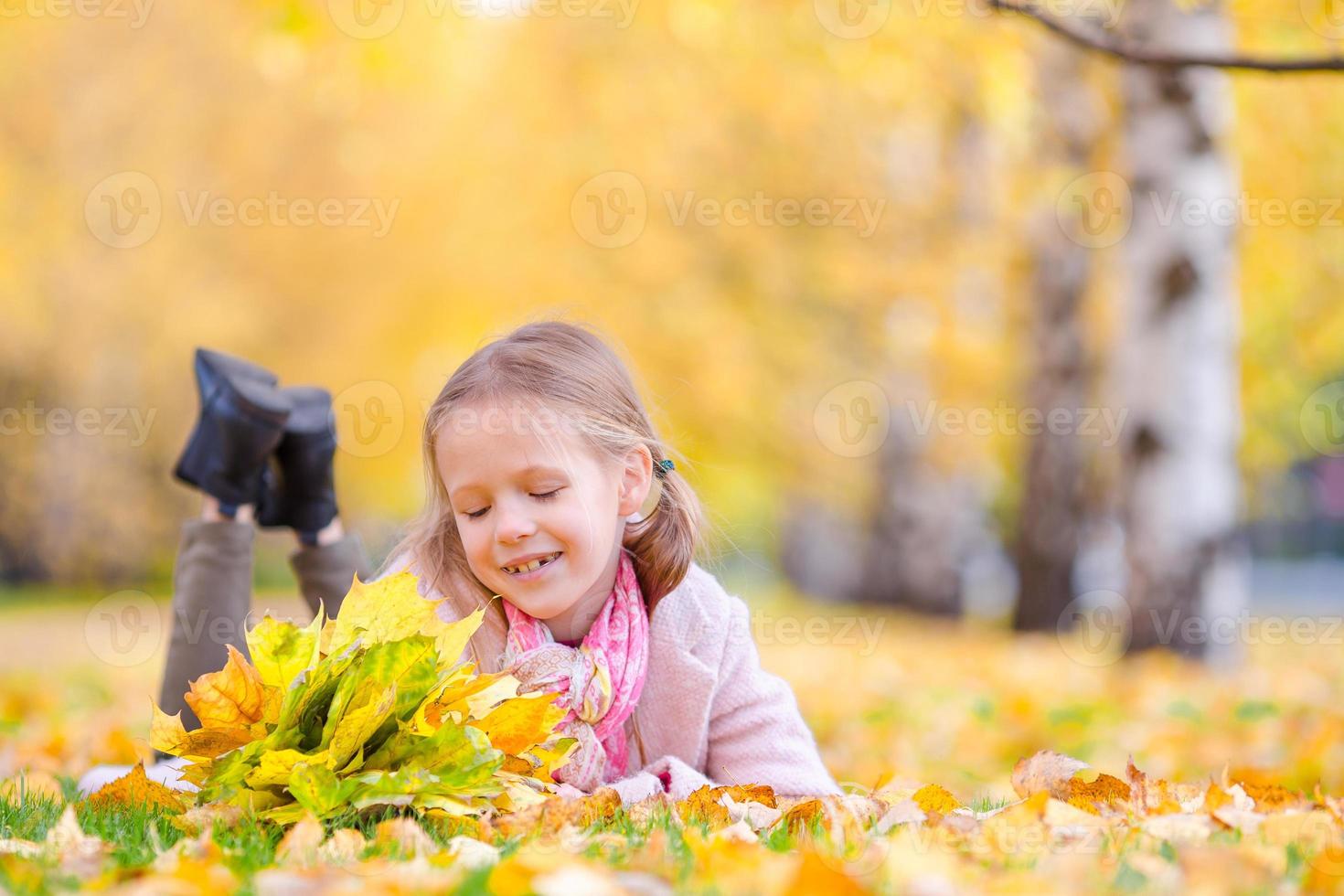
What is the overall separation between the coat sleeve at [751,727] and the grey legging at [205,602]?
964 millimetres

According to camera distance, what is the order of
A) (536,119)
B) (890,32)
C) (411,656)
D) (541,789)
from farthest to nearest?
(536,119), (890,32), (541,789), (411,656)

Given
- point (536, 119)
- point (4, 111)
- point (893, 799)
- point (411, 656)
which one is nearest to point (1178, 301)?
point (893, 799)

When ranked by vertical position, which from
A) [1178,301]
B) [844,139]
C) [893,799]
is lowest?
[893,799]

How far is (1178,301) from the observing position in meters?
6.32

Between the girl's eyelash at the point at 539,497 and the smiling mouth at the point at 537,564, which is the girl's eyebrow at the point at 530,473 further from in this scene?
the smiling mouth at the point at 537,564

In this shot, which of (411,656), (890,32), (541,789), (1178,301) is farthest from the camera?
→ (890,32)

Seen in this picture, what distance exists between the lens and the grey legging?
309 cm

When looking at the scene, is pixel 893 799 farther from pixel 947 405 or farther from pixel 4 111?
pixel 4 111

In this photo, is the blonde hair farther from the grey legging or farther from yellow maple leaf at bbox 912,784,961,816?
yellow maple leaf at bbox 912,784,961,816

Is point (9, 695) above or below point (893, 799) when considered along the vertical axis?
below

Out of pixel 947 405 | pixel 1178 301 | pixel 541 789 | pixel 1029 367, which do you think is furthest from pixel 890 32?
pixel 541 789

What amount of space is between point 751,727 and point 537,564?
0.62 metres

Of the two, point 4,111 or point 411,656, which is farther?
point 4,111

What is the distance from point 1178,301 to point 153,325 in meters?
8.69
